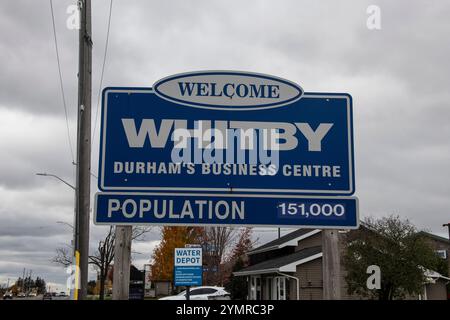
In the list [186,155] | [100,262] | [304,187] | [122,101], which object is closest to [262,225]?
[304,187]

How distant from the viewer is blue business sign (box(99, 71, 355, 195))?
6203 mm

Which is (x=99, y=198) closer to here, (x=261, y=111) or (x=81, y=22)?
(x=261, y=111)

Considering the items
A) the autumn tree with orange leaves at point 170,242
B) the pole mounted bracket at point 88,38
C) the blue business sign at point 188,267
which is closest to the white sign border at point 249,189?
the pole mounted bracket at point 88,38

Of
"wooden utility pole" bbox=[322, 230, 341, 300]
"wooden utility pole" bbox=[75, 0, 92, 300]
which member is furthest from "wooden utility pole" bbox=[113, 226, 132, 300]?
"wooden utility pole" bbox=[322, 230, 341, 300]

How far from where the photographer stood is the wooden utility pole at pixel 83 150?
24.2ft

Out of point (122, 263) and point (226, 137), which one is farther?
point (226, 137)

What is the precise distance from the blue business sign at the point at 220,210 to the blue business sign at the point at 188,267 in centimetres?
910

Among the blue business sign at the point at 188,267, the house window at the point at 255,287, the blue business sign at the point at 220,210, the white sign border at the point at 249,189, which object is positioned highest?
the white sign border at the point at 249,189

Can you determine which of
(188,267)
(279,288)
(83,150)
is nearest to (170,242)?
(279,288)

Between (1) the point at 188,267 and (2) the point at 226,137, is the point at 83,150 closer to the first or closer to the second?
(2) the point at 226,137

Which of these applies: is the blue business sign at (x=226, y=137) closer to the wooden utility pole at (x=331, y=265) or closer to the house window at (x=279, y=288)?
the wooden utility pole at (x=331, y=265)

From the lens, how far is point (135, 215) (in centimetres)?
608

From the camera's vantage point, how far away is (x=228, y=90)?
21.2 feet

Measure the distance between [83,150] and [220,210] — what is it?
249 cm
